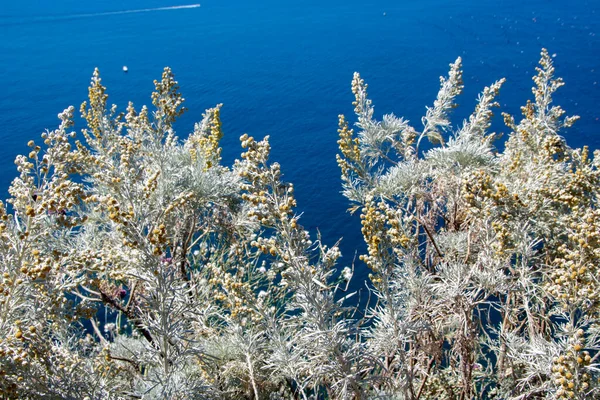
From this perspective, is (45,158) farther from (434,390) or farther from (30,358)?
(434,390)

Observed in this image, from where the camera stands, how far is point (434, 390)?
6.09m

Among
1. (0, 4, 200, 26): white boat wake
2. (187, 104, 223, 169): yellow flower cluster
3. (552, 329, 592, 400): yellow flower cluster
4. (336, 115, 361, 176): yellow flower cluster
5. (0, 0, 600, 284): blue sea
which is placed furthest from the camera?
(0, 4, 200, 26): white boat wake

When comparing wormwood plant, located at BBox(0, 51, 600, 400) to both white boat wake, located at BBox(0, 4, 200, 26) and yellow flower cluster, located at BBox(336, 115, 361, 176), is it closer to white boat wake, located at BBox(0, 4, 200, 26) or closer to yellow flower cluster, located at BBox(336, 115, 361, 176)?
yellow flower cluster, located at BBox(336, 115, 361, 176)

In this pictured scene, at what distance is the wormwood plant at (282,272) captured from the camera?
2992 millimetres

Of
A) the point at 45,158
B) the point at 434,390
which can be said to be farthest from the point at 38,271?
the point at 434,390

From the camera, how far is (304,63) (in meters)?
26.7

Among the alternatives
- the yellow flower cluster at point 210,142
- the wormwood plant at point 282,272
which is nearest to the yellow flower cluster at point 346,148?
the wormwood plant at point 282,272

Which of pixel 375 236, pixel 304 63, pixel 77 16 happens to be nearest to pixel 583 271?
pixel 375 236

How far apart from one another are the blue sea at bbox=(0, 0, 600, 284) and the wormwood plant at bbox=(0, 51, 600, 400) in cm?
731

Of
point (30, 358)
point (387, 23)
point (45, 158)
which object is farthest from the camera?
point (387, 23)

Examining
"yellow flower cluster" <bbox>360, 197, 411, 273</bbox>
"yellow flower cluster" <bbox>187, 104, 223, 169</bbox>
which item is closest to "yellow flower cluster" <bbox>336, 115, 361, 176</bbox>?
"yellow flower cluster" <bbox>187, 104, 223, 169</bbox>

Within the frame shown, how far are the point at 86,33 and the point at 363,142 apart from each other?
34482 mm

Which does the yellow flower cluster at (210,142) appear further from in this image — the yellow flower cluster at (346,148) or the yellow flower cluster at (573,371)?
the yellow flower cluster at (573,371)

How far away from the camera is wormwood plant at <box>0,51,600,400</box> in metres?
2.99
